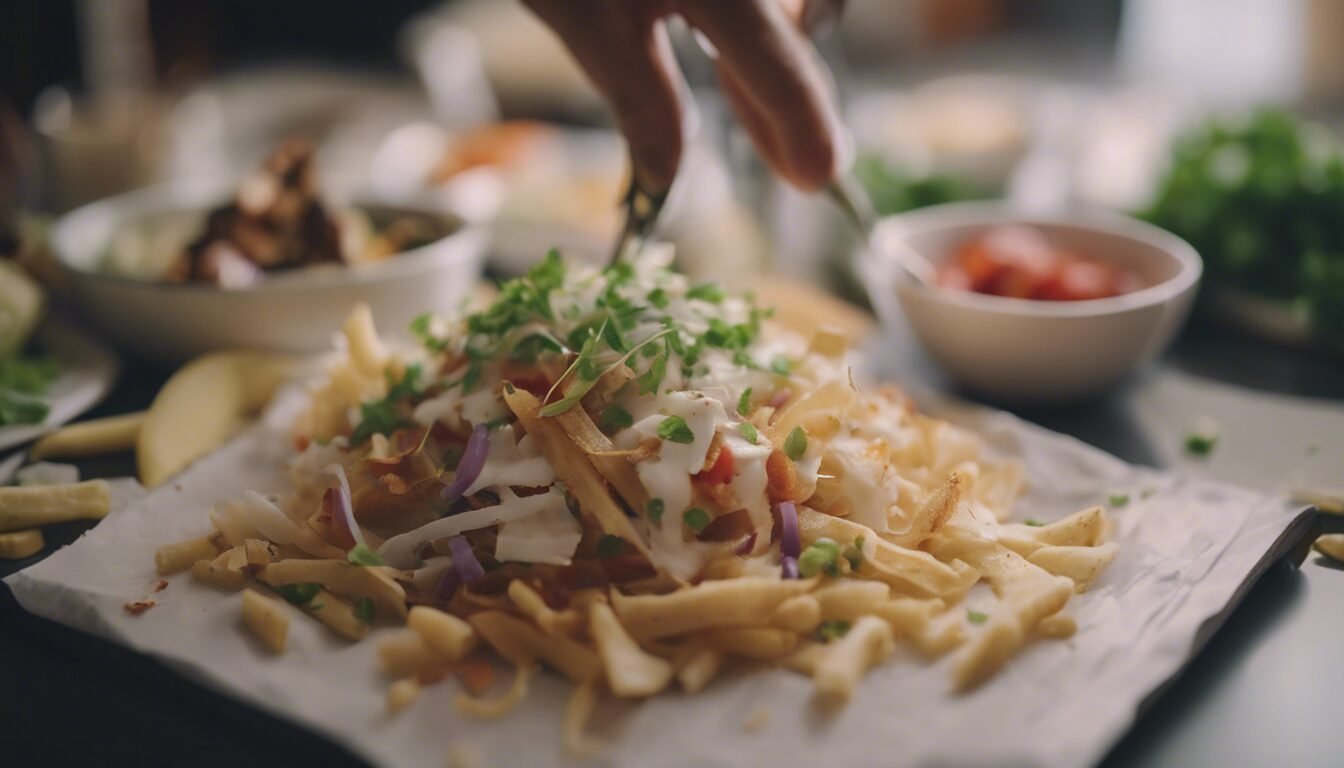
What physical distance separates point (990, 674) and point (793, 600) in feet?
0.78

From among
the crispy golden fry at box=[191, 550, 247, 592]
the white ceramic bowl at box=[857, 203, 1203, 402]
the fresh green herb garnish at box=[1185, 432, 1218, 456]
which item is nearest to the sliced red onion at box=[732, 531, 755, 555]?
the crispy golden fry at box=[191, 550, 247, 592]

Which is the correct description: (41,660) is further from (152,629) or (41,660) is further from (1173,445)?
(1173,445)

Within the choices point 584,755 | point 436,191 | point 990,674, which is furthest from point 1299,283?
point 436,191

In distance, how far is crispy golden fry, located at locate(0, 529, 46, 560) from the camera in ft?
5.04

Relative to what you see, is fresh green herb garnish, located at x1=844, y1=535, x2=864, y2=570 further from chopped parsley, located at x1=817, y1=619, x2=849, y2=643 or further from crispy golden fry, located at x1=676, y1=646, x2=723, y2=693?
crispy golden fry, located at x1=676, y1=646, x2=723, y2=693

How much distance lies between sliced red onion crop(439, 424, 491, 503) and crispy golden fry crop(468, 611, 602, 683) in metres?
0.21

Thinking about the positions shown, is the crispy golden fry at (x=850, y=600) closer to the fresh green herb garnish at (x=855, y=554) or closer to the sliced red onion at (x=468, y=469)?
the fresh green herb garnish at (x=855, y=554)

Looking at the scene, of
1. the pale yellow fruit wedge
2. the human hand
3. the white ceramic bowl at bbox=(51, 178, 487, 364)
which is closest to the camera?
the human hand

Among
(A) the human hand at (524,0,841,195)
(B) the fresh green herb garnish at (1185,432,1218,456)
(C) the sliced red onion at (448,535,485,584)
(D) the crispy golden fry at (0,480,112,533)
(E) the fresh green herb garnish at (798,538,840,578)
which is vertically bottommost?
(B) the fresh green herb garnish at (1185,432,1218,456)

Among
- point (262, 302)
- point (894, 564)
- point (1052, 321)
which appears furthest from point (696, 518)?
point (262, 302)

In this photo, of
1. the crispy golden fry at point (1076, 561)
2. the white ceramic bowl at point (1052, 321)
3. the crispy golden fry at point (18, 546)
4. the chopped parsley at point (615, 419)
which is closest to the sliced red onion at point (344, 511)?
the chopped parsley at point (615, 419)

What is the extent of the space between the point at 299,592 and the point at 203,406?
720 millimetres

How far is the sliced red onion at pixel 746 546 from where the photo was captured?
4.52 feet

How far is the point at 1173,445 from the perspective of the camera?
6.44 ft
